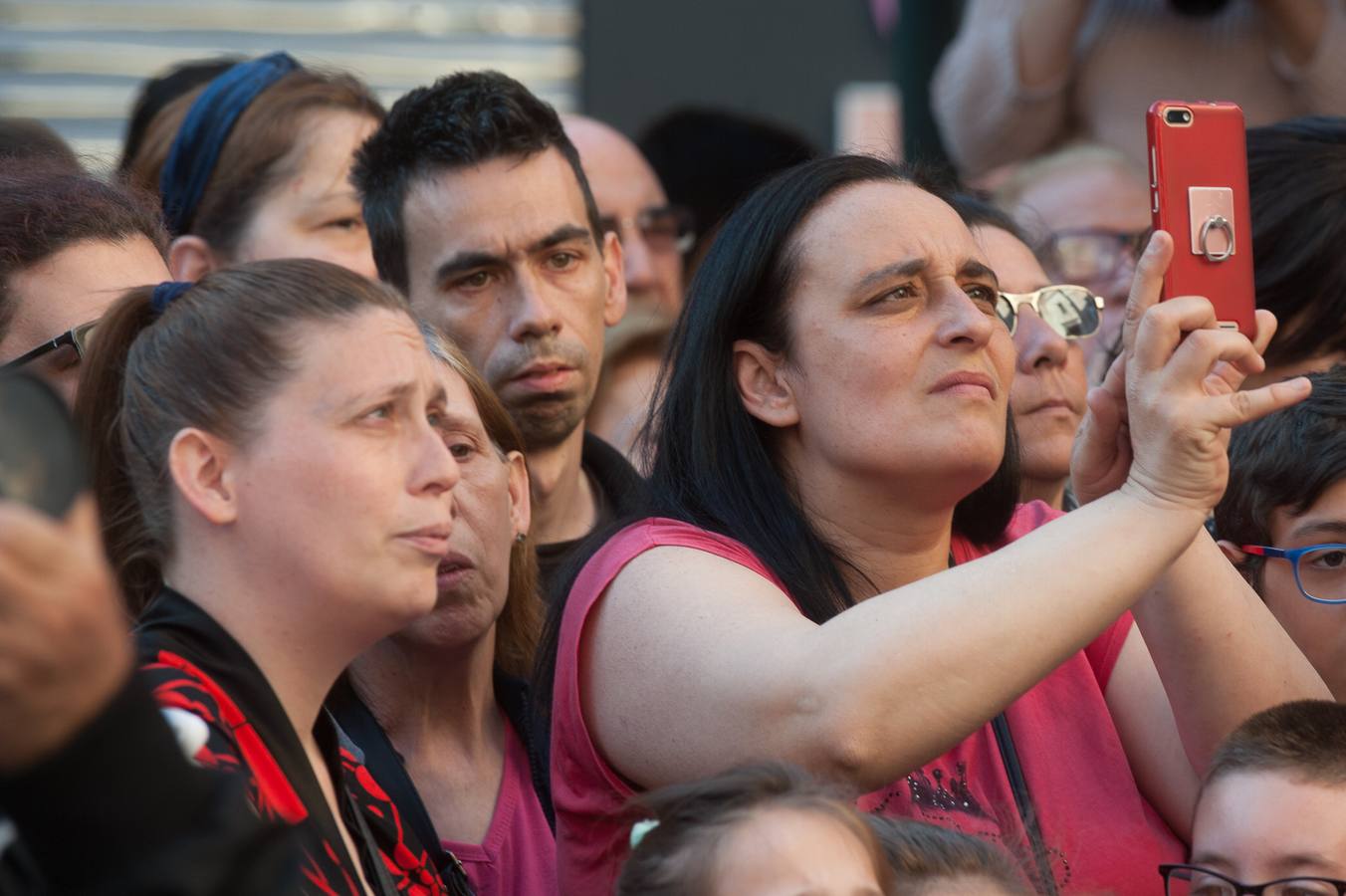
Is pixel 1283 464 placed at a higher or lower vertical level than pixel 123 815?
lower

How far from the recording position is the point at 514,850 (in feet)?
8.57

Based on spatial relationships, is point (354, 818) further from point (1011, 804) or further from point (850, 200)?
point (850, 200)

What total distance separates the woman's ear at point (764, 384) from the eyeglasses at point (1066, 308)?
951 millimetres

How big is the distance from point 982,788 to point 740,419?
0.60 meters

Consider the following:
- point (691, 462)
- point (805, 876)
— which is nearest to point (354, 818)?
point (805, 876)

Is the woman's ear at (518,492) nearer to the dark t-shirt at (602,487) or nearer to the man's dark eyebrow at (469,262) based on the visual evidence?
the dark t-shirt at (602,487)

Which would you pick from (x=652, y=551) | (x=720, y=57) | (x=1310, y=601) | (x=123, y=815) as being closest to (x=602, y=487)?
(x=652, y=551)

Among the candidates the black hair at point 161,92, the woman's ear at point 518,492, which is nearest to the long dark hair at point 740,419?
the woman's ear at point 518,492

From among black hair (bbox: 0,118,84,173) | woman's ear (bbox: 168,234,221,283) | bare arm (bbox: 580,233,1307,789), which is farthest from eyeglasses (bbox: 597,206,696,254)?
bare arm (bbox: 580,233,1307,789)

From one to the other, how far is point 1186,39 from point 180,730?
3.33 meters

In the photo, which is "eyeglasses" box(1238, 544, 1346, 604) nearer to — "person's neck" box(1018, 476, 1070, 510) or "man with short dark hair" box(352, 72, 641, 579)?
"person's neck" box(1018, 476, 1070, 510)

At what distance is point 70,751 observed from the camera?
3.98ft

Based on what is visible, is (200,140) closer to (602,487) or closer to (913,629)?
(602,487)

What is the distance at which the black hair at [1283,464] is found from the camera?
269cm
